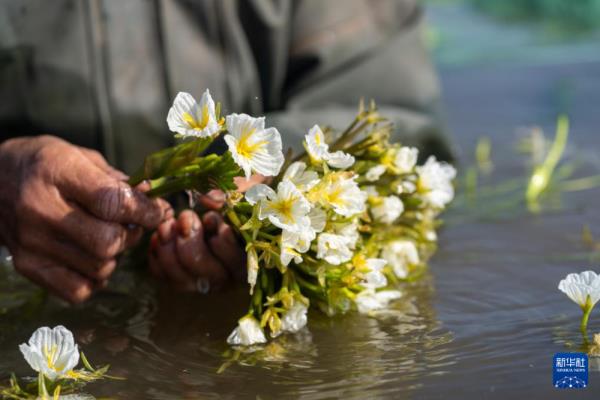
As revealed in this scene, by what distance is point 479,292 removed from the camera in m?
2.12

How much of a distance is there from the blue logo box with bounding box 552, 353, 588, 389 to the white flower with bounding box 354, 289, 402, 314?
1.22 feet

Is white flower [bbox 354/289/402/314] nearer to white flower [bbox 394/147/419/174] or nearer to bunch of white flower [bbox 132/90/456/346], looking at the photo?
bunch of white flower [bbox 132/90/456/346]

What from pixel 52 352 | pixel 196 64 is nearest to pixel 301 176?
pixel 52 352

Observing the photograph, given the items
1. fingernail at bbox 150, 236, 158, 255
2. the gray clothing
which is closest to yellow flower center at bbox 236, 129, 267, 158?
fingernail at bbox 150, 236, 158, 255

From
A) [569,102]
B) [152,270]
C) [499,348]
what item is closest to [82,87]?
[152,270]

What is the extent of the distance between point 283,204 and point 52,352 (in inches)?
17.9

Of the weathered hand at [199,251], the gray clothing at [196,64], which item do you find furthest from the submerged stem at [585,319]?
the gray clothing at [196,64]

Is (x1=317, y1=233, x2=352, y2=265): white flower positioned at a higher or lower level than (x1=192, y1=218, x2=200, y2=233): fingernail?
lower

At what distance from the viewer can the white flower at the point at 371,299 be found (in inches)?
76.0

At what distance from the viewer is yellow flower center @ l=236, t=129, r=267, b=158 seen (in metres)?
1.70

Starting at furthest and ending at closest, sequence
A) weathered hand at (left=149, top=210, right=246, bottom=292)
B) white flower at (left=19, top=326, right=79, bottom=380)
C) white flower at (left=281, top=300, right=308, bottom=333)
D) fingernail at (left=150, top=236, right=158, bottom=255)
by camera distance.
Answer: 1. fingernail at (left=150, top=236, right=158, bottom=255)
2. weathered hand at (left=149, top=210, right=246, bottom=292)
3. white flower at (left=281, top=300, right=308, bottom=333)
4. white flower at (left=19, top=326, right=79, bottom=380)

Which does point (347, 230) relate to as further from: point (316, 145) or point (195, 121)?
point (195, 121)

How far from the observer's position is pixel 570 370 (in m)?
1.67

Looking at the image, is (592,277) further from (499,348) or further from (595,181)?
(595,181)
